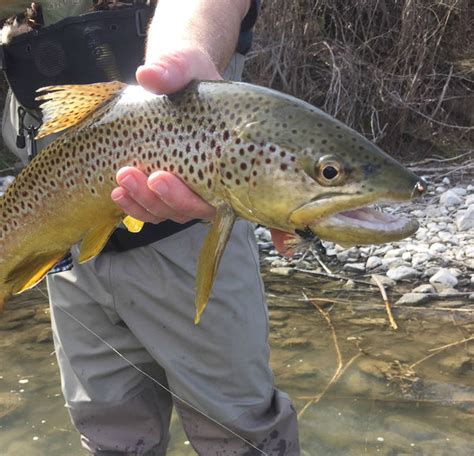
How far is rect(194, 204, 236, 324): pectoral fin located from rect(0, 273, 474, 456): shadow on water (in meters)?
2.19

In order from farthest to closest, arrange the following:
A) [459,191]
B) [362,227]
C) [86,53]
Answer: [459,191] → [86,53] → [362,227]

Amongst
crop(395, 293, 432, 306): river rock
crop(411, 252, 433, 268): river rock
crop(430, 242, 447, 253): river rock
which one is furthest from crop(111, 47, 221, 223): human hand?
crop(430, 242, 447, 253): river rock

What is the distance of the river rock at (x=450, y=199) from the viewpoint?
721 cm

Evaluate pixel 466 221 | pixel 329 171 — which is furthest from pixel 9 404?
pixel 466 221

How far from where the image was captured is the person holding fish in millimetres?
2496

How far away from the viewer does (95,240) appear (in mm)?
2027

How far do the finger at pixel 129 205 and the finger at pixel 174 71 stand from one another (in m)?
0.27

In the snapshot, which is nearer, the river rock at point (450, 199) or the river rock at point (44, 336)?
the river rock at point (44, 336)

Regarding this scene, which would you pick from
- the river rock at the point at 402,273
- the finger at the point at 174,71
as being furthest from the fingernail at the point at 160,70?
the river rock at the point at 402,273

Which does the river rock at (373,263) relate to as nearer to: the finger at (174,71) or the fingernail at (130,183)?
the finger at (174,71)

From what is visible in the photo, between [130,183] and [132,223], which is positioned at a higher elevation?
[130,183]

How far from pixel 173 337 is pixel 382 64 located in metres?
7.33

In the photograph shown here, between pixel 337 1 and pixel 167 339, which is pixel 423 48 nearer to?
pixel 337 1

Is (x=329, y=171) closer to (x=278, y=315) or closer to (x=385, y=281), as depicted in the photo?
(x=278, y=315)
